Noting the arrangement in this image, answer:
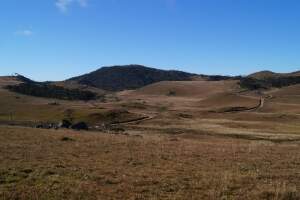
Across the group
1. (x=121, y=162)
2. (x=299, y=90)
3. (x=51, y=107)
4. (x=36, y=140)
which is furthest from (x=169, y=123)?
(x=299, y=90)

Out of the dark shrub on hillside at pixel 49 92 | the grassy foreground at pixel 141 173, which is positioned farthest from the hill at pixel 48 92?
the grassy foreground at pixel 141 173

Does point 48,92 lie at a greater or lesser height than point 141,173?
greater

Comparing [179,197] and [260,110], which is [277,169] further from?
[260,110]

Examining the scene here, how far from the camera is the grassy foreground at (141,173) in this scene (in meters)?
16.7

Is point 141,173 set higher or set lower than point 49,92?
lower

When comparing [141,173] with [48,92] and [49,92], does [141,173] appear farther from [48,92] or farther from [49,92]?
[49,92]

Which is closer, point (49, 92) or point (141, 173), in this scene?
point (141, 173)

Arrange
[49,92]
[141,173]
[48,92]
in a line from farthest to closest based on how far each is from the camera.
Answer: [49,92], [48,92], [141,173]

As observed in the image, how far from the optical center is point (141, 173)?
834 inches

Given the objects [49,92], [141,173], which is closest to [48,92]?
[49,92]

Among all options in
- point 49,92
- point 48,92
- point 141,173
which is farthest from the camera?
point 49,92

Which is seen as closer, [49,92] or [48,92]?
[48,92]

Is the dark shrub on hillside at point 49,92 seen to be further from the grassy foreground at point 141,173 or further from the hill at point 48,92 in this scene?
the grassy foreground at point 141,173

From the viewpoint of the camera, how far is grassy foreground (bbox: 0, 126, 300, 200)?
16.7 meters
